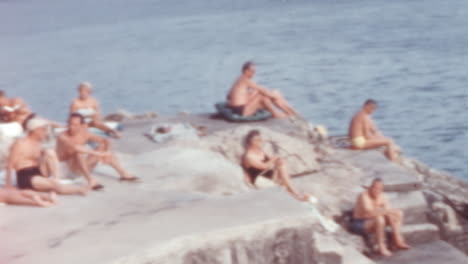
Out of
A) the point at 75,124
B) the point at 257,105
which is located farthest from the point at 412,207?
the point at 75,124

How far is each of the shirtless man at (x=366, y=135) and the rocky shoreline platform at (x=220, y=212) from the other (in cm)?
20

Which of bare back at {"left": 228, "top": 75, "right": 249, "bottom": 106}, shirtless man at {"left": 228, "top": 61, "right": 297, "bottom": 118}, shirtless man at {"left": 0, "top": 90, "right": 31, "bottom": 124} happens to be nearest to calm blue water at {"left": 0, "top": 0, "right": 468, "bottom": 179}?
shirtless man at {"left": 228, "top": 61, "right": 297, "bottom": 118}

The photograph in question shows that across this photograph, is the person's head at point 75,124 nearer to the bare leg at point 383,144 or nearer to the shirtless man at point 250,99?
the shirtless man at point 250,99

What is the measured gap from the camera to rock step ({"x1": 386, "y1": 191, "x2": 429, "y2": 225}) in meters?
9.83

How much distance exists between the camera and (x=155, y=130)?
1123 cm

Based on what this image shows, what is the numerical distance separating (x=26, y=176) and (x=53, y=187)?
0.81m

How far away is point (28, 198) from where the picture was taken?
6.25 meters

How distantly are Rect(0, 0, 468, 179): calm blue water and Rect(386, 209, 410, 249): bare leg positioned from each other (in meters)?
12.8

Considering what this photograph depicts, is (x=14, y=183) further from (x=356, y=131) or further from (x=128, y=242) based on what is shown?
(x=356, y=131)

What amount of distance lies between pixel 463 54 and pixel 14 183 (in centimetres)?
3336

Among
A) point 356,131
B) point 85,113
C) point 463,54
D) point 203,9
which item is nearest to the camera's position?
point 85,113

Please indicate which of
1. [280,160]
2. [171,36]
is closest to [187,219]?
[280,160]

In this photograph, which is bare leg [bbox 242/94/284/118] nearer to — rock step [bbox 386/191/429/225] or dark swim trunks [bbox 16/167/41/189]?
rock step [bbox 386/191/429/225]

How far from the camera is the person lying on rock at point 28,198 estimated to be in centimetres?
621
